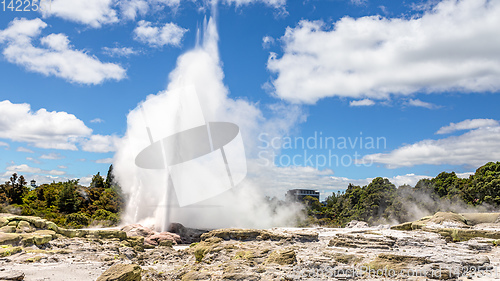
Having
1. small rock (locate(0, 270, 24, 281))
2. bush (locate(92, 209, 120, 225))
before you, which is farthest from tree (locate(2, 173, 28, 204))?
small rock (locate(0, 270, 24, 281))

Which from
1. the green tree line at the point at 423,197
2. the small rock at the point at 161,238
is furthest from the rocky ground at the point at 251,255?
the green tree line at the point at 423,197

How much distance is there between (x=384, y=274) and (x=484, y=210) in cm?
2790

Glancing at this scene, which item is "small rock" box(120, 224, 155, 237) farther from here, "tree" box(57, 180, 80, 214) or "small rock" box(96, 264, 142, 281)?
"tree" box(57, 180, 80, 214)

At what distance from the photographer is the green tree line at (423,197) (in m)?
35.2

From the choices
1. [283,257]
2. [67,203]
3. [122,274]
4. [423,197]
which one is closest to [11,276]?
[122,274]

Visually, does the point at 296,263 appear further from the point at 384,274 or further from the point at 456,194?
the point at 456,194

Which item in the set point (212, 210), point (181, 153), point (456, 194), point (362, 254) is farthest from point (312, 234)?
point (456, 194)

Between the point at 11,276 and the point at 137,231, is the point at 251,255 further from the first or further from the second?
the point at 137,231

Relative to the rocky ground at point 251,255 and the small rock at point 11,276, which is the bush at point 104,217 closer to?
the rocky ground at point 251,255

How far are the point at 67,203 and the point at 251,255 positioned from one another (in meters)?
32.7

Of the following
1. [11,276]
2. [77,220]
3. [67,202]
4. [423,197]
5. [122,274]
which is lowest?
[11,276]

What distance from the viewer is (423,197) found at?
42125 millimetres

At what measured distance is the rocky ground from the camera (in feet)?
40.8

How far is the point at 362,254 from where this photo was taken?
1423cm
